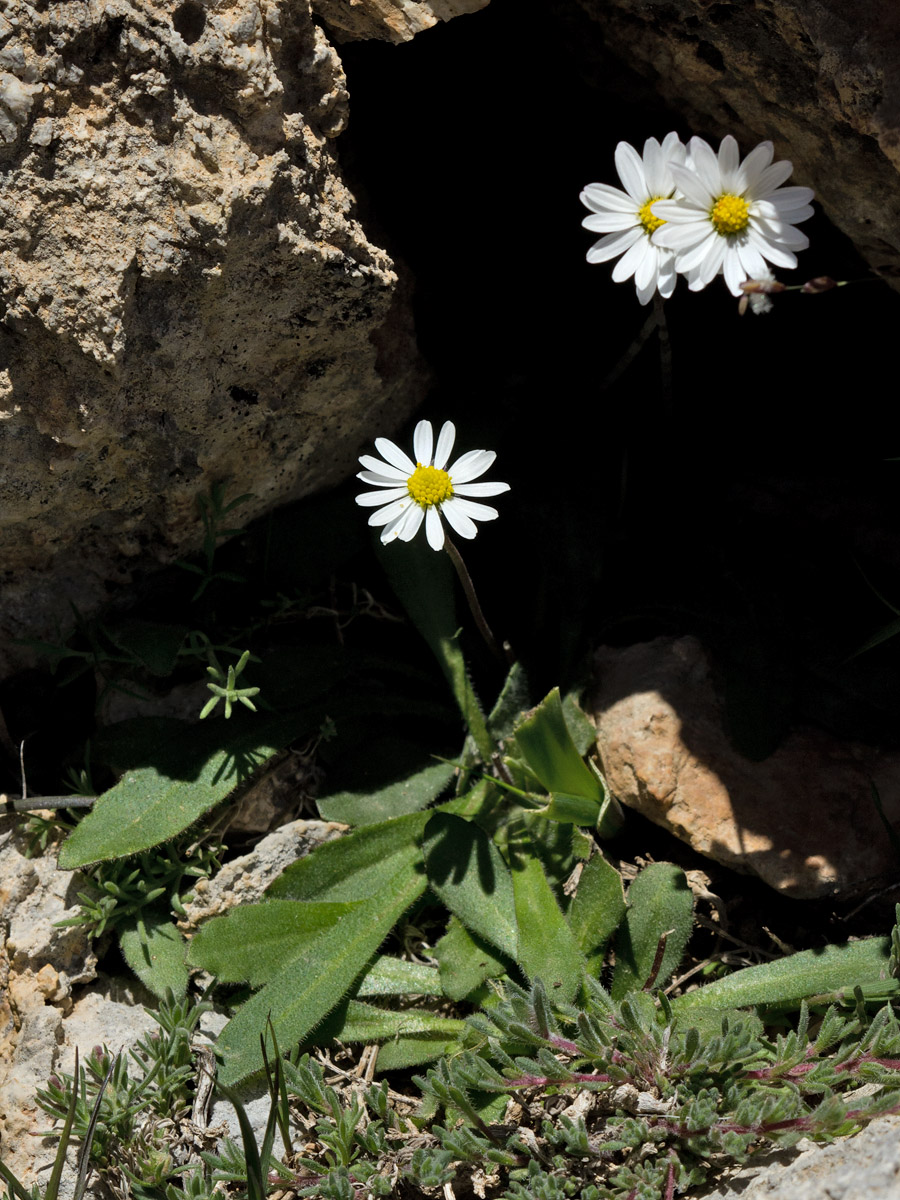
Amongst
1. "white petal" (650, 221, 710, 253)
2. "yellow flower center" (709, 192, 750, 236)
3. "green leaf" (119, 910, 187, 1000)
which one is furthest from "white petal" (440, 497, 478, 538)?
"green leaf" (119, 910, 187, 1000)

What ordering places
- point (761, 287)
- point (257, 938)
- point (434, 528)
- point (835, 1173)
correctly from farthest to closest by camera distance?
1. point (257, 938)
2. point (434, 528)
3. point (761, 287)
4. point (835, 1173)

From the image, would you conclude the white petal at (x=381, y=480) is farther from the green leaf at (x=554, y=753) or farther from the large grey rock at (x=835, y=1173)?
the large grey rock at (x=835, y=1173)

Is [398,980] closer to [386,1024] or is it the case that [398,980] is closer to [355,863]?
[386,1024]

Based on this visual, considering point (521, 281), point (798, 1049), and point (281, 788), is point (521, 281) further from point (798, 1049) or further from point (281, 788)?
point (798, 1049)

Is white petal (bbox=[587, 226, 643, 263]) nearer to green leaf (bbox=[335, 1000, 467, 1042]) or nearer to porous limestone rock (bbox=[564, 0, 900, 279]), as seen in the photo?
porous limestone rock (bbox=[564, 0, 900, 279])

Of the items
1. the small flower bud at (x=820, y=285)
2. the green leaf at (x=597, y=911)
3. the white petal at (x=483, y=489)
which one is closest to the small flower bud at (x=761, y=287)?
the small flower bud at (x=820, y=285)

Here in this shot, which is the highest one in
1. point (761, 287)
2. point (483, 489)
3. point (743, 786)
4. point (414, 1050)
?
point (761, 287)

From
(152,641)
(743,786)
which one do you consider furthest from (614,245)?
(152,641)
